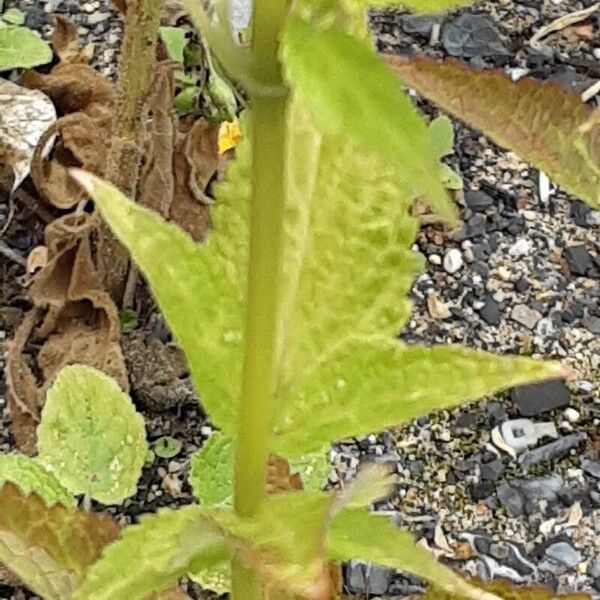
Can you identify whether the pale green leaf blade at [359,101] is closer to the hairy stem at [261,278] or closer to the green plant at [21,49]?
the hairy stem at [261,278]

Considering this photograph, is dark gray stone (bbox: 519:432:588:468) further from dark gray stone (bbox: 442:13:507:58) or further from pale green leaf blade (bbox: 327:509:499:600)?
pale green leaf blade (bbox: 327:509:499:600)

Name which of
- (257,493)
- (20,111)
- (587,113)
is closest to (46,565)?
(257,493)

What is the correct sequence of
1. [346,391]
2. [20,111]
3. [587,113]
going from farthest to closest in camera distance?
1. [20,111]
2. [346,391]
3. [587,113]

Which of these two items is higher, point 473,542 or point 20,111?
point 20,111

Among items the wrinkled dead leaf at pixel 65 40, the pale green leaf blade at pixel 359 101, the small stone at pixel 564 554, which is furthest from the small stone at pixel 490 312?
the pale green leaf blade at pixel 359 101

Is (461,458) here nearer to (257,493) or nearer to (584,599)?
(584,599)

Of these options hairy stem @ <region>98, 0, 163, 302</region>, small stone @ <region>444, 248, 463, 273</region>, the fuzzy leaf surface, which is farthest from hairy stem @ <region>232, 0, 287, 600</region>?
small stone @ <region>444, 248, 463, 273</region>
